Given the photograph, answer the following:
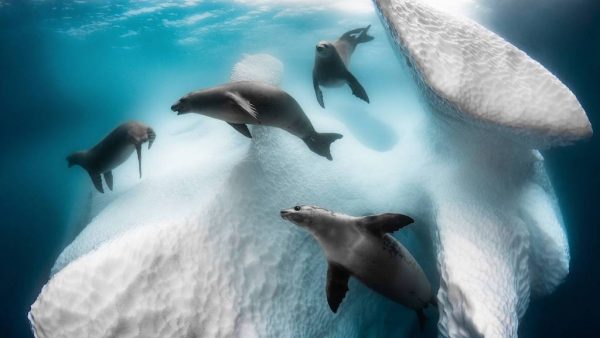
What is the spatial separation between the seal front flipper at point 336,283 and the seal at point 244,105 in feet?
2.64

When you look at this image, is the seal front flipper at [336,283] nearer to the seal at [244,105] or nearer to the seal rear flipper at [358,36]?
the seal at [244,105]

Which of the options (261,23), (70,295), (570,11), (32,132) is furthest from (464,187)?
(32,132)

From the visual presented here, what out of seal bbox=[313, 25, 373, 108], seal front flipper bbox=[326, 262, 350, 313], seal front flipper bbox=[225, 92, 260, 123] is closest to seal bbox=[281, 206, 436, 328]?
seal front flipper bbox=[326, 262, 350, 313]

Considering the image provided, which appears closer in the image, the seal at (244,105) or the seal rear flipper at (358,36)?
the seal at (244,105)

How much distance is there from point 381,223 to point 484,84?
1.19m

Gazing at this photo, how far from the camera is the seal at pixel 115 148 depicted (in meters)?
2.74

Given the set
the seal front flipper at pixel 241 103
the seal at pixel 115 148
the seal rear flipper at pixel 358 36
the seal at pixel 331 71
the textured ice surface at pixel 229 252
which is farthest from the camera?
the seal rear flipper at pixel 358 36

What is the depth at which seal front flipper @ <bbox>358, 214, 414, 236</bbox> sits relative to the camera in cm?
146

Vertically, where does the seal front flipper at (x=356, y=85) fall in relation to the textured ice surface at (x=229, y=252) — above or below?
above

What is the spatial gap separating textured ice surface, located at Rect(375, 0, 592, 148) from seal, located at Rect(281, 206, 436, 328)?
37.2 inches

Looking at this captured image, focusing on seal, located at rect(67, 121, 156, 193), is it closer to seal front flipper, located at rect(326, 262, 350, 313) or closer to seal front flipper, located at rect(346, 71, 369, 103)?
seal front flipper, located at rect(346, 71, 369, 103)

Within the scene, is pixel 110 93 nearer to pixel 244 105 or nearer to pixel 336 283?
pixel 244 105

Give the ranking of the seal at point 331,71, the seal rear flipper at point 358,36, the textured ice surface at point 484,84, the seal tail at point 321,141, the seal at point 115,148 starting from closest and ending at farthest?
the textured ice surface at point 484,84 < the seal tail at point 321,141 < the seal at point 331,71 < the seal at point 115,148 < the seal rear flipper at point 358,36

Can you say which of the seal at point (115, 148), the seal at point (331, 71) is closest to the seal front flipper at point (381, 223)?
the seal at point (331, 71)
